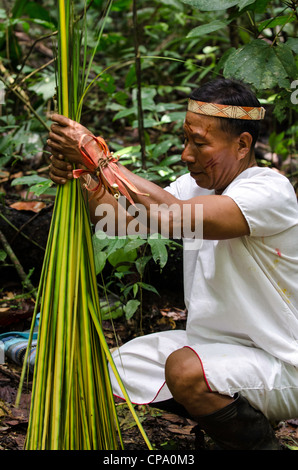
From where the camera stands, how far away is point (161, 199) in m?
1.43

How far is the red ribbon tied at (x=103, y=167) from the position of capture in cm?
136

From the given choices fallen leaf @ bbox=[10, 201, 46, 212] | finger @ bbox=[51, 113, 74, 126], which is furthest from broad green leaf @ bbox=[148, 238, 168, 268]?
fallen leaf @ bbox=[10, 201, 46, 212]

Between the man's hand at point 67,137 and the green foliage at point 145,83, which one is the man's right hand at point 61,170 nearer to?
the man's hand at point 67,137

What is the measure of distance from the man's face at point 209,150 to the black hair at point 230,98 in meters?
0.03

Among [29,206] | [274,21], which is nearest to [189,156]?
[274,21]

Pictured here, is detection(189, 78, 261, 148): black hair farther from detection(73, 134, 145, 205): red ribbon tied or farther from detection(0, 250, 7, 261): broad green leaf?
detection(0, 250, 7, 261): broad green leaf

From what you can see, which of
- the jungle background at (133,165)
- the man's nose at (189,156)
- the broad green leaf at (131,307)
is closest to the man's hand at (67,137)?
the jungle background at (133,165)

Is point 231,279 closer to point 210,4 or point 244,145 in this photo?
point 244,145

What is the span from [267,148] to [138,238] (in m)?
2.22

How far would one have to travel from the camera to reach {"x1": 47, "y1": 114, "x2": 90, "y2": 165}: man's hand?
53.9 inches

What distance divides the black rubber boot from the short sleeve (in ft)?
1.63
